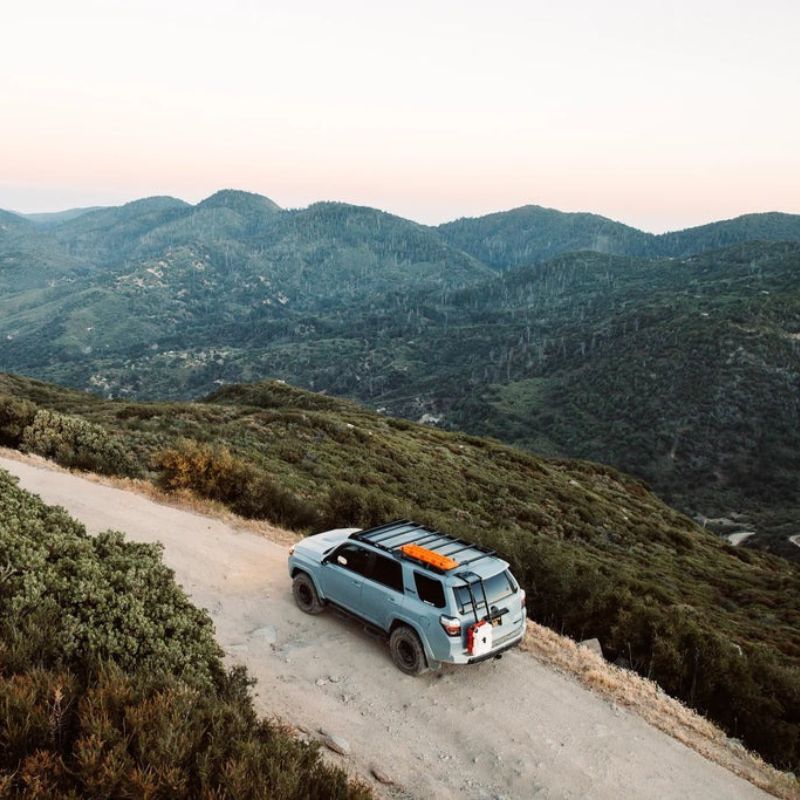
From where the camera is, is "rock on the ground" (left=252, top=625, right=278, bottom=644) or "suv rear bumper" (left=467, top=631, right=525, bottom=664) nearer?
"suv rear bumper" (left=467, top=631, right=525, bottom=664)

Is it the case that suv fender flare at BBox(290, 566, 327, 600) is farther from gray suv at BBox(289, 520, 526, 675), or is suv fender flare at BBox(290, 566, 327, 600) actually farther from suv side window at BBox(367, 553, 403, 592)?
suv side window at BBox(367, 553, 403, 592)

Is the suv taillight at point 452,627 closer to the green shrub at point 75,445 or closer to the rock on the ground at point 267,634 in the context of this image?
the rock on the ground at point 267,634

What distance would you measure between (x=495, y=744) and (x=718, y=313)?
15173 centimetres

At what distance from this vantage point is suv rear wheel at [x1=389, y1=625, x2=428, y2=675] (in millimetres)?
8875

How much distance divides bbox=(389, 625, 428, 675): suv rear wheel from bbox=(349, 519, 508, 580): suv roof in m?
1.05

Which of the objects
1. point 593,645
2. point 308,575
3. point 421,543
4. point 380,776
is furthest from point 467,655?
point 593,645

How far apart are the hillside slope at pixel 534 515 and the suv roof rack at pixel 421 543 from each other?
4189mm

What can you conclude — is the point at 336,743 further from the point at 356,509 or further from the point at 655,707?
the point at 356,509

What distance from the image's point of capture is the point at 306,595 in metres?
10.8

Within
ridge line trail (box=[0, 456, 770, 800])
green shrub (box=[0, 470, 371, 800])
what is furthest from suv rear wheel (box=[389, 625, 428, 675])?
green shrub (box=[0, 470, 371, 800])

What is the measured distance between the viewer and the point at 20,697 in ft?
15.6

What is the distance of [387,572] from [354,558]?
808 millimetres

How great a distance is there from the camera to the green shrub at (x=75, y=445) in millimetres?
18047

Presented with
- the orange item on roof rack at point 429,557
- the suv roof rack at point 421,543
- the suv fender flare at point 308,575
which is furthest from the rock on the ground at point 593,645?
the suv fender flare at point 308,575
